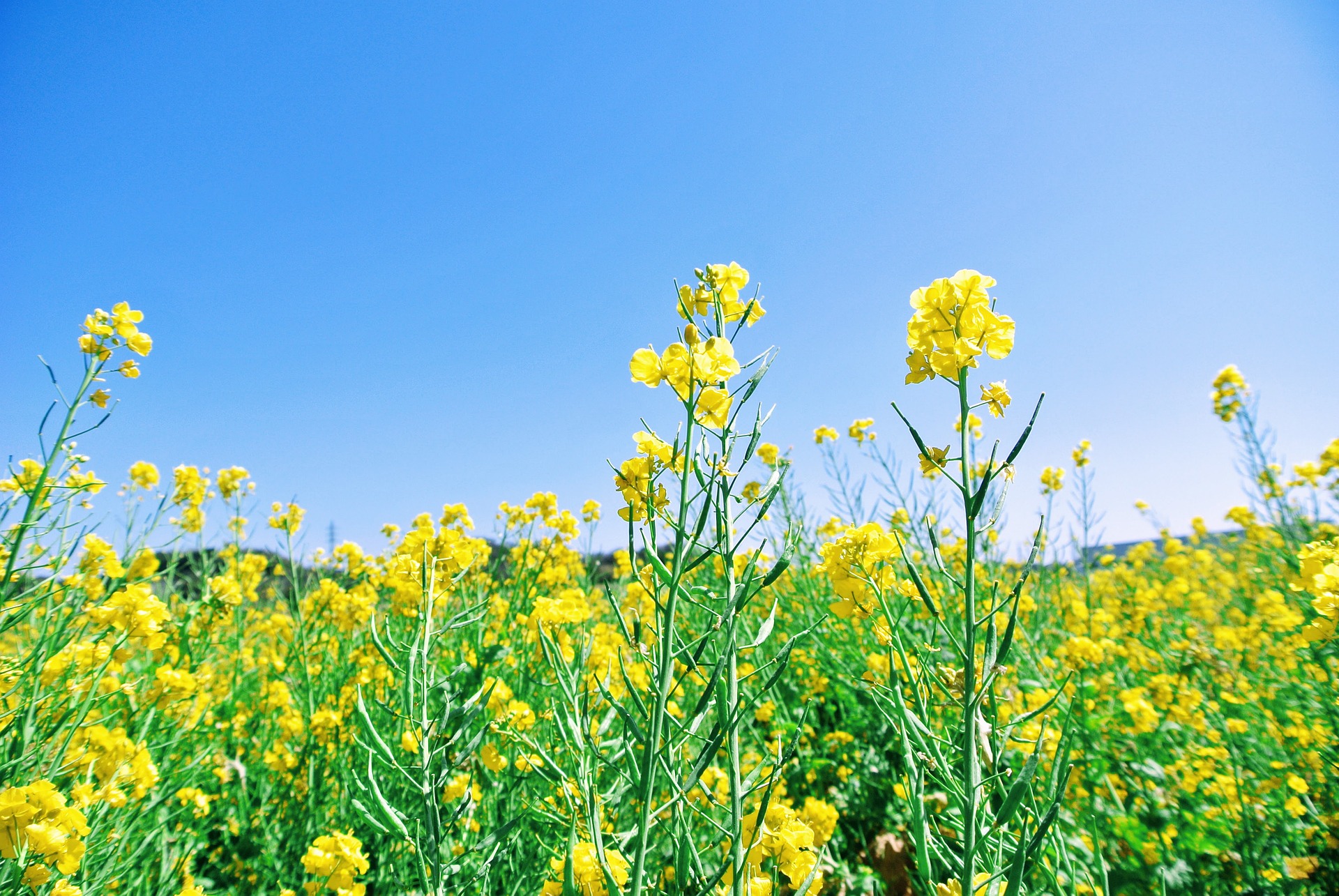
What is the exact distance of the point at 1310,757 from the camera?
227 centimetres

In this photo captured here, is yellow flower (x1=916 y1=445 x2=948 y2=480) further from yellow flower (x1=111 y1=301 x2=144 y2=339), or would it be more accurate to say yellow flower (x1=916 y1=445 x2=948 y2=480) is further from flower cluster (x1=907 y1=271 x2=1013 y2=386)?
yellow flower (x1=111 y1=301 x2=144 y2=339)

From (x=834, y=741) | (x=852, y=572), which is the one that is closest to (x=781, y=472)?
(x=852, y=572)

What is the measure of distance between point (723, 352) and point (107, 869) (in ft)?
7.81

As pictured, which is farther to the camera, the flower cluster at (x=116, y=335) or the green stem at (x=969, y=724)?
the flower cluster at (x=116, y=335)

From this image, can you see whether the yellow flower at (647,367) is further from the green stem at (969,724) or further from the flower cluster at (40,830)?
the flower cluster at (40,830)

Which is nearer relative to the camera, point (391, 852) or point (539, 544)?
point (391, 852)

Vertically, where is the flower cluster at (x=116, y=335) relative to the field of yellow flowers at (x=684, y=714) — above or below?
above

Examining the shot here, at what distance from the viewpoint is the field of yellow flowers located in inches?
40.8

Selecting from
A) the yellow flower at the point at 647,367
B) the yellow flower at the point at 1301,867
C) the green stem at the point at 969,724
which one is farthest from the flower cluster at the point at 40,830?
the yellow flower at the point at 1301,867


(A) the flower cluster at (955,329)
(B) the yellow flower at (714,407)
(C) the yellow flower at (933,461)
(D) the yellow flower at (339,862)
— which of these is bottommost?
(D) the yellow flower at (339,862)

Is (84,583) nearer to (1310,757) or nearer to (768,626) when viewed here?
(768,626)

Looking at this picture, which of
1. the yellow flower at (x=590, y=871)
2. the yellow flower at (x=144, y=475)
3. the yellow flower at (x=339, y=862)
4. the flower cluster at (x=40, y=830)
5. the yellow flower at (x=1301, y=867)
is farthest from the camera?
the yellow flower at (x=144, y=475)

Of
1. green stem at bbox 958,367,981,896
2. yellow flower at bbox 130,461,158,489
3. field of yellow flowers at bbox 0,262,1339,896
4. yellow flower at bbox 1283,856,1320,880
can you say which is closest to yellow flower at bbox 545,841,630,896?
field of yellow flowers at bbox 0,262,1339,896

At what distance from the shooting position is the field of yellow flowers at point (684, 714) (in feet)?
3.40
